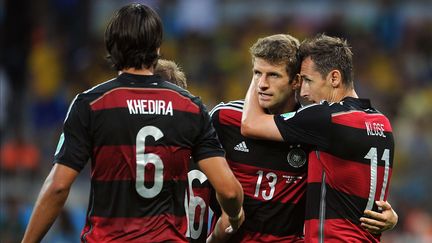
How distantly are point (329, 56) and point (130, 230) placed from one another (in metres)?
1.76

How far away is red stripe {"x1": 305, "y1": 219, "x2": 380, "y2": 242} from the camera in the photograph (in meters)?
5.73

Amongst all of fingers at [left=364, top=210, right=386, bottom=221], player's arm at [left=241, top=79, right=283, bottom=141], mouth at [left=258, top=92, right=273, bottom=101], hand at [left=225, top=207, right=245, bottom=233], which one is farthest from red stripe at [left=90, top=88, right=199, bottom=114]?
fingers at [left=364, top=210, right=386, bottom=221]

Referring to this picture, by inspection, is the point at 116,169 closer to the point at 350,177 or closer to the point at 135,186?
the point at 135,186

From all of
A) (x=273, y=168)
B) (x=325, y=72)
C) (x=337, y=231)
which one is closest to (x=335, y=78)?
(x=325, y=72)

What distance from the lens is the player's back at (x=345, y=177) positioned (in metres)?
5.75

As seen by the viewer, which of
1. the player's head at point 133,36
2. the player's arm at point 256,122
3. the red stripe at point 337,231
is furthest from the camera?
the player's arm at point 256,122

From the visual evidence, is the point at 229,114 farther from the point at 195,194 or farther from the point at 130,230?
the point at 130,230

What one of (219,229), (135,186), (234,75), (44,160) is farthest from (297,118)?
(234,75)

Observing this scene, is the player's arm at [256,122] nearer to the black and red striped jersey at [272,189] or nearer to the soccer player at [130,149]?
the black and red striped jersey at [272,189]

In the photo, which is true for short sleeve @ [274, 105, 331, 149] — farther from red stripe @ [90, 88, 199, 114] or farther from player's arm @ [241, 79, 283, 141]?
red stripe @ [90, 88, 199, 114]

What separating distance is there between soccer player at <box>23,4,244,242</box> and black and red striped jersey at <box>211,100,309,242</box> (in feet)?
3.40

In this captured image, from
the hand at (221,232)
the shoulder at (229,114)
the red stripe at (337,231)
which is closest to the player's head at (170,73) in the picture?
the shoulder at (229,114)

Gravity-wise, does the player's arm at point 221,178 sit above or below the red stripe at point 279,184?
above

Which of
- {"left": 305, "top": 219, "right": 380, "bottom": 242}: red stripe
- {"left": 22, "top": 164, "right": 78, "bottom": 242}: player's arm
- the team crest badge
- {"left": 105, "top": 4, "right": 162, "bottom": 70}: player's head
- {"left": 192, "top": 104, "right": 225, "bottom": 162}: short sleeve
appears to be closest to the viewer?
{"left": 22, "top": 164, "right": 78, "bottom": 242}: player's arm
